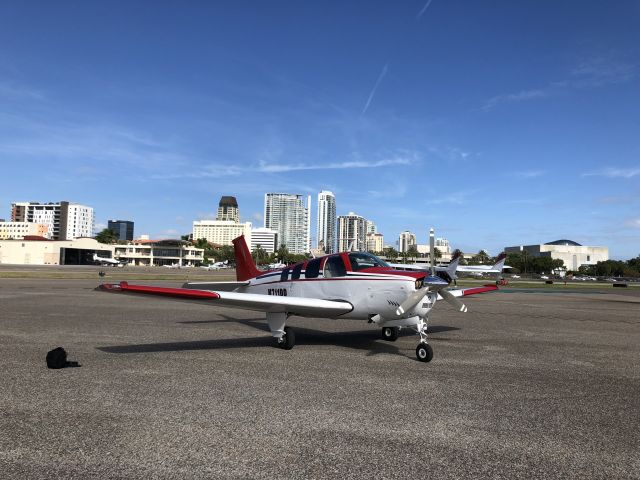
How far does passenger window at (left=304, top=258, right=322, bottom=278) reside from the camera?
12102 mm

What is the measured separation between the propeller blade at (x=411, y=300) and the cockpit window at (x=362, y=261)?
1582 millimetres

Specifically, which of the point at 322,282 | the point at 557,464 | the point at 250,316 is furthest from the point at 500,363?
the point at 250,316

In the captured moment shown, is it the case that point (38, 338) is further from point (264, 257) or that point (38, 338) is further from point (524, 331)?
point (264, 257)

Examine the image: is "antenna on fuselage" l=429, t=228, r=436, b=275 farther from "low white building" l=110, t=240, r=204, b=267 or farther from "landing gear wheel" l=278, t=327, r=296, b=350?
"low white building" l=110, t=240, r=204, b=267

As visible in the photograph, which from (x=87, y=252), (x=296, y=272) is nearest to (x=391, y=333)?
(x=296, y=272)

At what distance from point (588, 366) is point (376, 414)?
6167 millimetres

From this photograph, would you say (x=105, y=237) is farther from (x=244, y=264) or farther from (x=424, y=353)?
(x=424, y=353)

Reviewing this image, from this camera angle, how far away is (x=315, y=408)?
6219mm

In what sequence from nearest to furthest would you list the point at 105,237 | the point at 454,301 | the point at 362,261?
the point at 454,301, the point at 362,261, the point at 105,237

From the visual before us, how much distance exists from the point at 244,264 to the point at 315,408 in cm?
1078

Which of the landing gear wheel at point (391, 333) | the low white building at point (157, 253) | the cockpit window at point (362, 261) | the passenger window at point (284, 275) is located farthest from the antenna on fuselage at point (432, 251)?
the low white building at point (157, 253)

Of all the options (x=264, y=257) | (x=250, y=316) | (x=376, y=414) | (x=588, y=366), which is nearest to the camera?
(x=376, y=414)

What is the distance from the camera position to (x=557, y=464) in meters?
4.50

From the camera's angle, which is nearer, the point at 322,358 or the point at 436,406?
the point at 436,406
